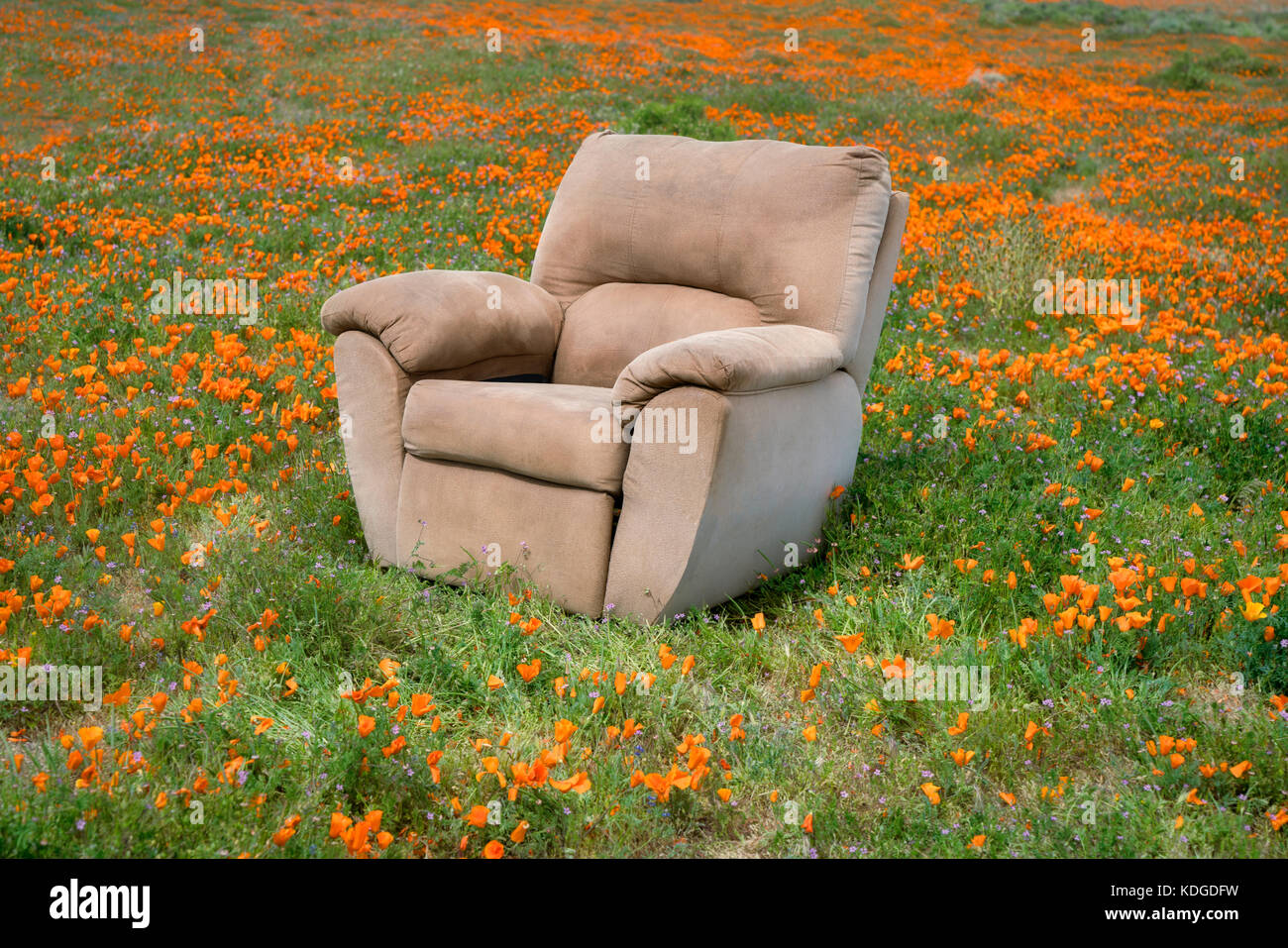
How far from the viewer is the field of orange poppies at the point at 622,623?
8.06 feet

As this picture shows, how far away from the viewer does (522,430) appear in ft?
11.3

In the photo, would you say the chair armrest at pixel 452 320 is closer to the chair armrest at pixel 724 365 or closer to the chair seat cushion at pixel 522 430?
the chair seat cushion at pixel 522 430

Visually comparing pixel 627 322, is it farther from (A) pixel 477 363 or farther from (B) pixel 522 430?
(B) pixel 522 430

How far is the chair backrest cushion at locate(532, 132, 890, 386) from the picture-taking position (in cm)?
396

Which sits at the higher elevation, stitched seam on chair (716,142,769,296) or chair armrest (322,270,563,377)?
stitched seam on chair (716,142,769,296)

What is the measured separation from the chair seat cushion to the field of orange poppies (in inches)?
20.8

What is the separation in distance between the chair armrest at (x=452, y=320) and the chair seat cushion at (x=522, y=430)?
0.18 m

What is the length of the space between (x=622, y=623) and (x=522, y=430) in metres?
0.78

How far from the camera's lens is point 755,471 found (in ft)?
11.1

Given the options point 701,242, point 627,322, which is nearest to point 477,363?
point 627,322

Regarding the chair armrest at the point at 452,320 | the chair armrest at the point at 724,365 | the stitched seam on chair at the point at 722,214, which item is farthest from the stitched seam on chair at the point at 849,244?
the chair armrest at the point at 452,320

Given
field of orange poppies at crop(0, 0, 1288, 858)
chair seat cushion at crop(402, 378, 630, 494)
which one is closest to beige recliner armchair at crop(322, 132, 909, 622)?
chair seat cushion at crop(402, 378, 630, 494)

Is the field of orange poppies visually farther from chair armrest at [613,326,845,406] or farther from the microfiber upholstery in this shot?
the microfiber upholstery
